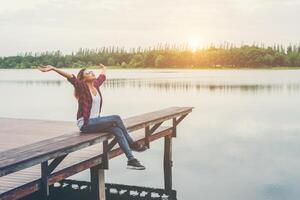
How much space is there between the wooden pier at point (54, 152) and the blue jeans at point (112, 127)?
0.13m

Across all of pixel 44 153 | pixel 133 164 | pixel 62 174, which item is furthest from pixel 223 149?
pixel 44 153

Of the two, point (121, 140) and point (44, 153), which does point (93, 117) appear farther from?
point (44, 153)

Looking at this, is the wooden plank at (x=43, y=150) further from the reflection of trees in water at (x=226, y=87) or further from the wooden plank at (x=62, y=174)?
the reflection of trees in water at (x=226, y=87)

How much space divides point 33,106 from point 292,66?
99317 mm

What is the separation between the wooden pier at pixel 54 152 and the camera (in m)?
7.06

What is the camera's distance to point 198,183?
48.6ft

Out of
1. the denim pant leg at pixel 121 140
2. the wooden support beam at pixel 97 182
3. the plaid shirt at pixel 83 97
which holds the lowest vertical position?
the wooden support beam at pixel 97 182

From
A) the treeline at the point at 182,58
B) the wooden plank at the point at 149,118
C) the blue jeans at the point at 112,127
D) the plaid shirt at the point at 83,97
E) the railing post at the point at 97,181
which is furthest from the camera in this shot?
the treeline at the point at 182,58

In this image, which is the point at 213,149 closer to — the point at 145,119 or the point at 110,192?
→ the point at 110,192

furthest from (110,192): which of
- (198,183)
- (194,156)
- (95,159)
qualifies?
(194,156)

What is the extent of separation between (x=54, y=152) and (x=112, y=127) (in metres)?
1.51

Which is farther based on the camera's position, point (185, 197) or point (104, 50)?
point (104, 50)

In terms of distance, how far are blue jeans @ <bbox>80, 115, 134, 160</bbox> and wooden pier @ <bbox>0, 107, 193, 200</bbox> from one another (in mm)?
127

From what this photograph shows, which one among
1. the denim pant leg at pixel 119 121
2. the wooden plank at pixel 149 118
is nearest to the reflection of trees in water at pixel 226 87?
the wooden plank at pixel 149 118
